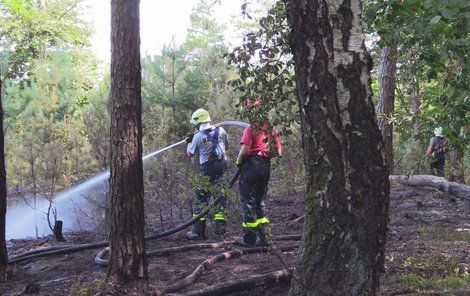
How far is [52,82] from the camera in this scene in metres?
12.7

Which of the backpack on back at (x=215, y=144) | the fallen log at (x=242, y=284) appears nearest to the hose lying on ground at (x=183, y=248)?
the backpack on back at (x=215, y=144)

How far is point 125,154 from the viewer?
4215mm

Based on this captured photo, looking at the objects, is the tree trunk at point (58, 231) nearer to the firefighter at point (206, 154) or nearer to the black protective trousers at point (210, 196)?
the firefighter at point (206, 154)

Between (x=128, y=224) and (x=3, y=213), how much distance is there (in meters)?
2.12

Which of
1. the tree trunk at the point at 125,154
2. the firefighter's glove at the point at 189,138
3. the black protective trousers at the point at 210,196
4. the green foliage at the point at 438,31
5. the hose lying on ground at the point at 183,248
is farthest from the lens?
the firefighter's glove at the point at 189,138

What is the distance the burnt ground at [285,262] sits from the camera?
410 cm

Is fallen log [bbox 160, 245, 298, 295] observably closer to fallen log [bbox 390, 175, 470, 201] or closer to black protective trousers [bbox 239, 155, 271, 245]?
black protective trousers [bbox 239, 155, 271, 245]

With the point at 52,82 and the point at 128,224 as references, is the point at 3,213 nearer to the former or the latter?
the point at 128,224

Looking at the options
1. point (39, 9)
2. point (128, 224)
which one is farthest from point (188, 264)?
point (39, 9)

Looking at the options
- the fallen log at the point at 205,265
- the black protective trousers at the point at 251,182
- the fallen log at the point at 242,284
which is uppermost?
the black protective trousers at the point at 251,182

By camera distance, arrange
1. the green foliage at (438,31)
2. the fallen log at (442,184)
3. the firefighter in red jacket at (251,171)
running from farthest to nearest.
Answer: the fallen log at (442,184)
the firefighter in red jacket at (251,171)
the green foliage at (438,31)

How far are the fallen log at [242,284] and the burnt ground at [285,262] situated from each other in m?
0.07

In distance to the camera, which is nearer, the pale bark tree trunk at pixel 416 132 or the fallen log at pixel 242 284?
the fallen log at pixel 242 284

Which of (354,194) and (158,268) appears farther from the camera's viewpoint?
(158,268)
